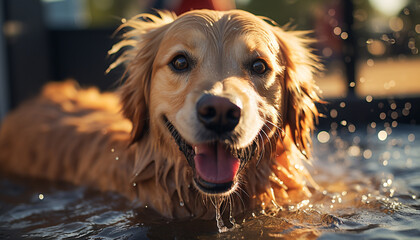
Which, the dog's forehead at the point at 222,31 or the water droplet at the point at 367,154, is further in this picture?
the water droplet at the point at 367,154

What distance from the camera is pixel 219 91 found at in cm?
263

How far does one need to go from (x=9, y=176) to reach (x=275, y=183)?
10.3 ft

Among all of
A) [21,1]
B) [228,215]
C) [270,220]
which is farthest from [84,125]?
[21,1]

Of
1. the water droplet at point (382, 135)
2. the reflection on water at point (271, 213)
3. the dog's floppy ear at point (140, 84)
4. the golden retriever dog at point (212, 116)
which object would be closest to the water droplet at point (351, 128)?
the water droplet at point (382, 135)

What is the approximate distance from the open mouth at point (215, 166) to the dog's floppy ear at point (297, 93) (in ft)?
2.25

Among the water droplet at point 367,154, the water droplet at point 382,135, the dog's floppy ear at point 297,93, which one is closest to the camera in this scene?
the dog's floppy ear at point 297,93

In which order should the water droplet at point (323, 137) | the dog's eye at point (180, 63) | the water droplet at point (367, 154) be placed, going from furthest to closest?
1. the water droplet at point (323, 137)
2. the water droplet at point (367, 154)
3. the dog's eye at point (180, 63)

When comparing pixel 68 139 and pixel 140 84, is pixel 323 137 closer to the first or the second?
pixel 68 139

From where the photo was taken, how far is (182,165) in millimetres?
3268

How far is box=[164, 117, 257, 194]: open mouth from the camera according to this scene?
112 inches

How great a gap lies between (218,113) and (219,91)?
5.3 inches

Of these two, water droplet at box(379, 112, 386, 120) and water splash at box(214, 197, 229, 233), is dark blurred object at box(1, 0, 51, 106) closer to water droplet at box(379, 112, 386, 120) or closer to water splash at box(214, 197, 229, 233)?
water splash at box(214, 197, 229, 233)

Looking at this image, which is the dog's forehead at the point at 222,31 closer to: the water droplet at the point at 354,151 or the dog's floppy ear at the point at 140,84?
the dog's floppy ear at the point at 140,84

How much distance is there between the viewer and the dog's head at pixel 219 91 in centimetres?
272
